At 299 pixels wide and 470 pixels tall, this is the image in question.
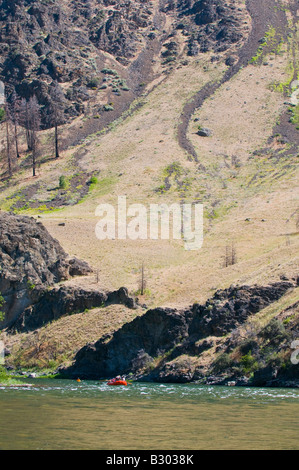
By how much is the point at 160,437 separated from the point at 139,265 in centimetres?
4379

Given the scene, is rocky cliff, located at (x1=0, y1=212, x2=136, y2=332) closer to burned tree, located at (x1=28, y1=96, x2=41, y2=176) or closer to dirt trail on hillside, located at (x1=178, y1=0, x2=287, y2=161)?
burned tree, located at (x1=28, y1=96, x2=41, y2=176)

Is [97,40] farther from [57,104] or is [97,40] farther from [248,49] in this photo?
[248,49]

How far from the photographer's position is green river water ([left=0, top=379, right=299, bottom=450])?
1888 centimetres

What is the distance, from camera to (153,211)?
81.8m

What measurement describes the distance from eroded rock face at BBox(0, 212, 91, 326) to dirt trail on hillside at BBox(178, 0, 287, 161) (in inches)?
1925

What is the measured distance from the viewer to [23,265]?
55531 mm

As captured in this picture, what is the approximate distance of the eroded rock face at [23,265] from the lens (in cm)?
5506

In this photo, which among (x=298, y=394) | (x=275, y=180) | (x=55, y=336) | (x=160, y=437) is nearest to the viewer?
(x=160, y=437)

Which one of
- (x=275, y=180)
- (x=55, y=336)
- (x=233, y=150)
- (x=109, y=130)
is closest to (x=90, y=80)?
(x=109, y=130)

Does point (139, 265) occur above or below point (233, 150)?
below

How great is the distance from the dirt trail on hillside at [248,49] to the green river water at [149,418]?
72.4m

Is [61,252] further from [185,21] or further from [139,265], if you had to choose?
[185,21]

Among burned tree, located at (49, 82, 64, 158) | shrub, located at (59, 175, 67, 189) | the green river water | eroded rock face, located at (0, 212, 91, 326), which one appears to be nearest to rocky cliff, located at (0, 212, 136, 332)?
eroded rock face, located at (0, 212, 91, 326)

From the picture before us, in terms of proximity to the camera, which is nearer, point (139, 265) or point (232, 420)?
point (232, 420)
